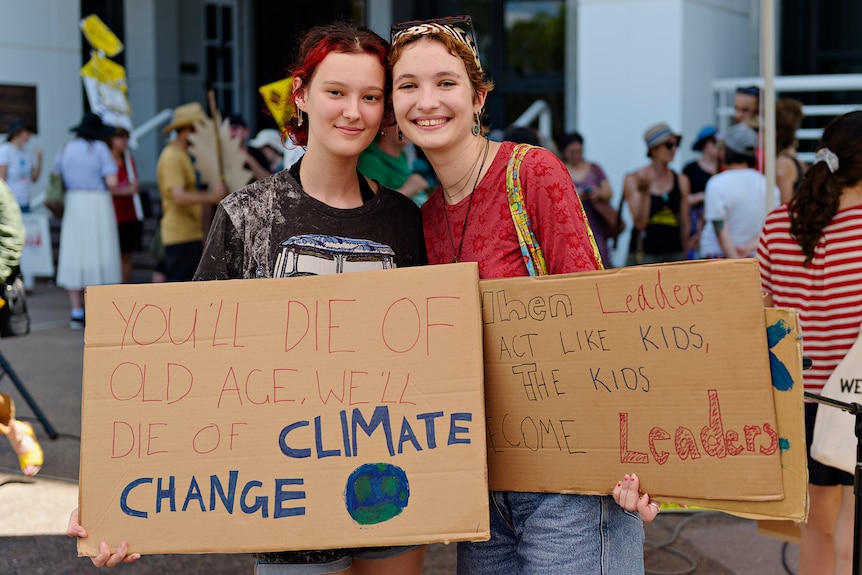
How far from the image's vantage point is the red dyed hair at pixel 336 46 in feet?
7.54

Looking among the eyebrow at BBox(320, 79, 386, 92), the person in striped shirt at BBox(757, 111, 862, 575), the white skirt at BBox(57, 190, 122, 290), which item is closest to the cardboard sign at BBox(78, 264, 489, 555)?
the eyebrow at BBox(320, 79, 386, 92)

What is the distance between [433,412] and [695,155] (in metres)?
8.65

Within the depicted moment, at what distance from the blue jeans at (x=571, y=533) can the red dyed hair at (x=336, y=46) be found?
94cm

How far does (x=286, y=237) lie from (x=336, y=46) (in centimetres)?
43

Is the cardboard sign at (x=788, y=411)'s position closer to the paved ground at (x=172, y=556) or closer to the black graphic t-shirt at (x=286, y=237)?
the black graphic t-shirt at (x=286, y=237)

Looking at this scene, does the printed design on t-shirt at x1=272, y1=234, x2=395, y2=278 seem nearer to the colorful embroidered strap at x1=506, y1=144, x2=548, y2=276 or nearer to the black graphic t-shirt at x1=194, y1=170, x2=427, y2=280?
the black graphic t-shirt at x1=194, y1=170, x2=427, y2=280

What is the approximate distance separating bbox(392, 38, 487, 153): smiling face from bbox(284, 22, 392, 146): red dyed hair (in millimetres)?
74

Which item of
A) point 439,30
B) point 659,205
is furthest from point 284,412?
point 659,205

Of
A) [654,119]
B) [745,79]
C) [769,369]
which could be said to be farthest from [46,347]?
[769,369]

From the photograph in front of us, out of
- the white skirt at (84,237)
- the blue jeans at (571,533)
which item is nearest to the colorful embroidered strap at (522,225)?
the blue jeans at (571,533)

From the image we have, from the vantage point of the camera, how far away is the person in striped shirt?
10.4 feet

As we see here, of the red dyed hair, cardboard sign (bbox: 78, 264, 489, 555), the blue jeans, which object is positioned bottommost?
the blue jeans

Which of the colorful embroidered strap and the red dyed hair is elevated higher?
the red dyed hair

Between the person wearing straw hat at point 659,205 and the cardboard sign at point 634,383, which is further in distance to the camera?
the person wearing straw hat at point 659,205
